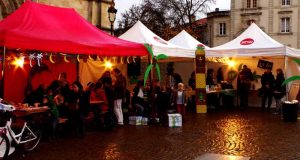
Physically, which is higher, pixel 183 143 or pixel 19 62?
pixel 19 62

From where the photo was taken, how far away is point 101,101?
12.2 metres

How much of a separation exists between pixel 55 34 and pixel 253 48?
29.7 feet

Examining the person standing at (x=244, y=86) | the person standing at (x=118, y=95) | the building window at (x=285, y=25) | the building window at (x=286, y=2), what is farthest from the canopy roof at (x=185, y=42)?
the building window at (x=286, y=2)

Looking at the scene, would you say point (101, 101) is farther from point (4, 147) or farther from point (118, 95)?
point (4, 147)

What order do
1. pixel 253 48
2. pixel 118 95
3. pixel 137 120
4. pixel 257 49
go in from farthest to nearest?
pixel 253 48
pixel 257 49
pixel 137 120
pixel 118 95

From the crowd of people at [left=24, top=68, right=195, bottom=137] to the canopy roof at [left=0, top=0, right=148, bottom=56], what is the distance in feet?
3.80

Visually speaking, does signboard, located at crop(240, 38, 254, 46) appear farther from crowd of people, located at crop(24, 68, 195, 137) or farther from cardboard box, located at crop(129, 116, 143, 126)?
cardboard box, located at crop(129, 116, 143, 126)

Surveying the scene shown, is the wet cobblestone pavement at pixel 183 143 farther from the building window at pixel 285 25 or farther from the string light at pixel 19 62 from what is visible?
the building window at pixel 285 25

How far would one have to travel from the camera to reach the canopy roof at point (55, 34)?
368 inches

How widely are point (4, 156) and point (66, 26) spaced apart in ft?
15.5

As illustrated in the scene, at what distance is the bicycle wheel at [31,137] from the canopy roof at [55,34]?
6.06 feet

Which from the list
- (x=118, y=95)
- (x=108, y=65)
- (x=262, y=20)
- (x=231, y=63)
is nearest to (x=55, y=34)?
(x=118, y=95)

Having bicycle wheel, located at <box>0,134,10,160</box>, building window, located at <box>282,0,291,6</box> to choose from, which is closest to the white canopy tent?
bicycle wheel, located at <box>0,134,10,160</box>

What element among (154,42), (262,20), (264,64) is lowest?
(264,64)
